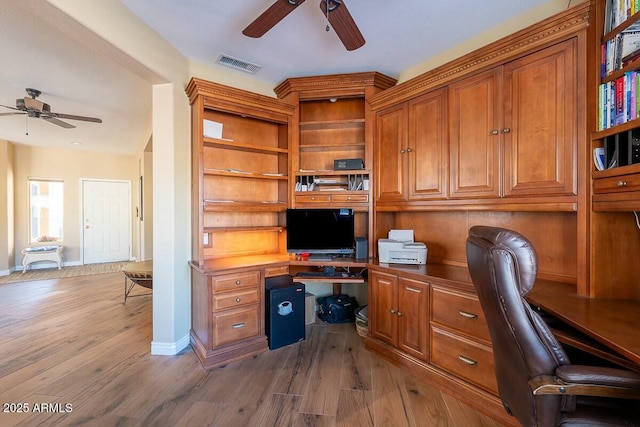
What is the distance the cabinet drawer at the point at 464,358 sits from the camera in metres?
1.75

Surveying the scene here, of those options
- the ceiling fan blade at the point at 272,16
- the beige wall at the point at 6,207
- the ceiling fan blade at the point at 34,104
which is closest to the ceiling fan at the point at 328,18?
the ceiling fan blade at the point at 272,16

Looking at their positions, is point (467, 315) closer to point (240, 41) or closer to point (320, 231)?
point (320, 231)

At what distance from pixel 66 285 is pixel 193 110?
440 cm

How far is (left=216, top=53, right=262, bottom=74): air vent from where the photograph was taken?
2.66 metres

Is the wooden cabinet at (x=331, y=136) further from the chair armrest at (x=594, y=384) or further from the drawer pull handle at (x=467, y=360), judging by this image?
the chair armrest at (x=594, y=384)

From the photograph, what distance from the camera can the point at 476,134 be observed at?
6.76ft

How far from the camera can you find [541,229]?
200cm

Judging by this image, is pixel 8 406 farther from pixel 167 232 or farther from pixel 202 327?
pixel 167 232

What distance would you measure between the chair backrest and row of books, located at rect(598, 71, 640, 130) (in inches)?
39.7

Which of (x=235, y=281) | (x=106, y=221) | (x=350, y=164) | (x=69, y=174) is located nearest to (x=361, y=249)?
(x=350, y=164)

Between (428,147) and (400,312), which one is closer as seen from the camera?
(400,312)

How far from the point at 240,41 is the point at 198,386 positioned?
2793mm

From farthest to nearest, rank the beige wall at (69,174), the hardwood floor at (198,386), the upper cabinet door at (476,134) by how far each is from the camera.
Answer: the beige wall at (69,174) < the upper cabinet door at (476,134) < the hardwood floor at (198,386)

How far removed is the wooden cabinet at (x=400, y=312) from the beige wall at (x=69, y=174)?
6.73m
